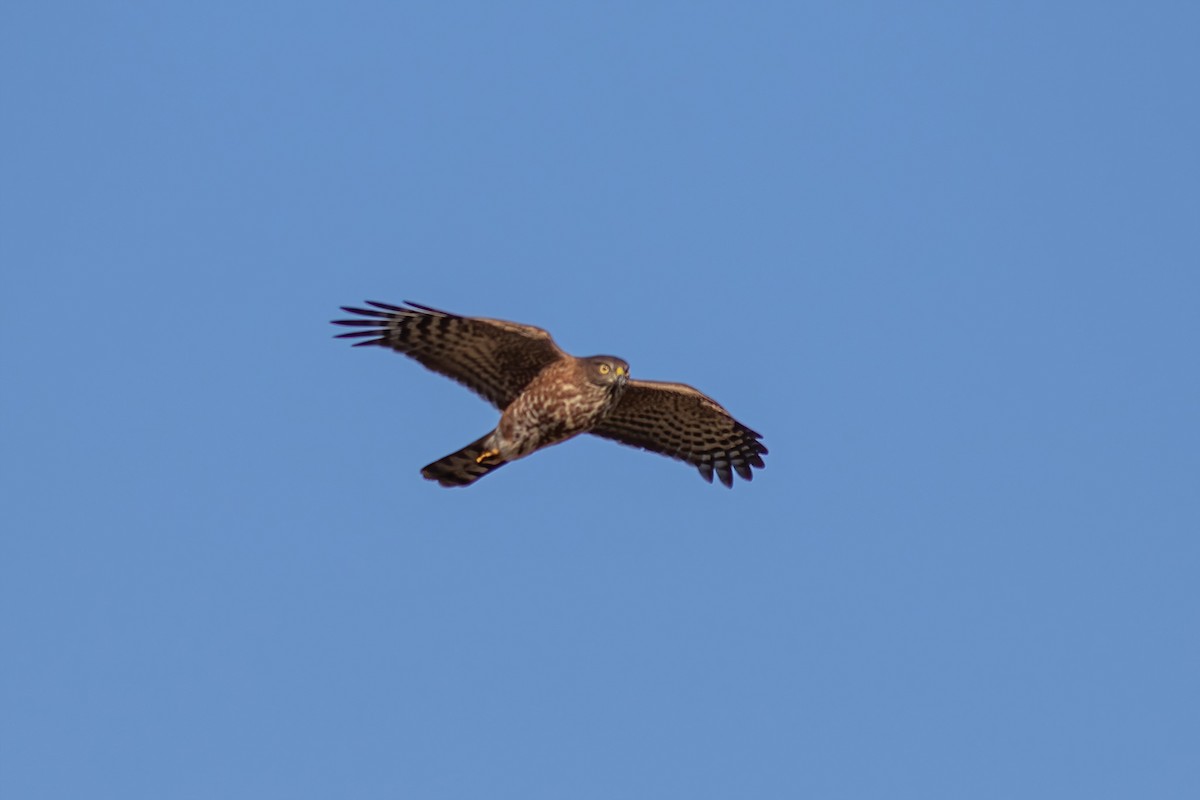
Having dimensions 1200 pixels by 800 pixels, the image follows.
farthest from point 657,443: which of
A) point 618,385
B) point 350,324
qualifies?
point 350,324

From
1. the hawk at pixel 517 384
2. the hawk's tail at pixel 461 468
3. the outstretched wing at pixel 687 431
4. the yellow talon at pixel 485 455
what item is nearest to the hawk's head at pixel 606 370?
the hawk at pixel 517 384

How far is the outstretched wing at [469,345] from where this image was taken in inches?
690

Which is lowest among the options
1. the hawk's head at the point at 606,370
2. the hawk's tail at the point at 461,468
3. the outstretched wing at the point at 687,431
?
the hawk's tail at the point at 461,468

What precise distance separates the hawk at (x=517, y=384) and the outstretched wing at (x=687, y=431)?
0.06 ft

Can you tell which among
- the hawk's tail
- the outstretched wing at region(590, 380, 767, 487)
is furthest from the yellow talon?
the outstretched wing at region(590, 380, 767, 487)

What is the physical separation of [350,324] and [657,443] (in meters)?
3.58

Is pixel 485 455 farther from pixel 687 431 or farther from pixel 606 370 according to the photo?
pixel 687 431

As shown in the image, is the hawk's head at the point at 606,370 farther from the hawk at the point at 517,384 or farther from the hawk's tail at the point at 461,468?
the hawk's tail at the point at 461,468

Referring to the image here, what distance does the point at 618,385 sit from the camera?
57.4 ft

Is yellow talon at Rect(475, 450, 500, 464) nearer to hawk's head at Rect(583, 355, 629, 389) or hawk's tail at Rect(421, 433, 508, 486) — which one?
hawk's tail at Rect(421, 433, 508, 486)

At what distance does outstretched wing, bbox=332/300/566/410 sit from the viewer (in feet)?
57.5

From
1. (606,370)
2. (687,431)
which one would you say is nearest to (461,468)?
(606,370)

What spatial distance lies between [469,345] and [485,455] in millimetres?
1135

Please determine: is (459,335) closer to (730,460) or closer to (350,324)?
(350,324)
